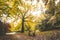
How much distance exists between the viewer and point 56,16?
3367 mm

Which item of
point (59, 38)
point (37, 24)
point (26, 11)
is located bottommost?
point (59, 38)

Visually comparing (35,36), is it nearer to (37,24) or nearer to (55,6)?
(37,24)

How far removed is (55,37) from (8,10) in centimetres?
101

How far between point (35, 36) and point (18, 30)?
13.2 inches

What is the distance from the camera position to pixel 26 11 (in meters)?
3.25

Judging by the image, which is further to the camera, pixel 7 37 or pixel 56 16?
pixel 56 16

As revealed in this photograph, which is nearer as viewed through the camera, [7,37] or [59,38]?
[7,37]

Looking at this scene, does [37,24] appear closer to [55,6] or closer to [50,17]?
[50,17]

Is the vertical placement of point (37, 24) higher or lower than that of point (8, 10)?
lower

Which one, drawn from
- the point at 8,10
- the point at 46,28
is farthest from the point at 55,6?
the point at 8,10

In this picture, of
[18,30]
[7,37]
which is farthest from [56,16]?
[7,37]

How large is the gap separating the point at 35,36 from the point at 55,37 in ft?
1.27

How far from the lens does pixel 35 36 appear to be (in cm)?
324

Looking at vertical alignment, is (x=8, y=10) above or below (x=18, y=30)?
above
